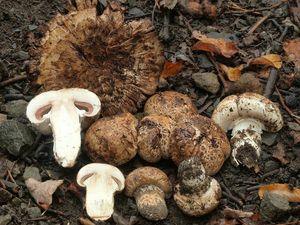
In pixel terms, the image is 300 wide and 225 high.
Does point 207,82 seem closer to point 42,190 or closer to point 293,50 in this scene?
point 293,50

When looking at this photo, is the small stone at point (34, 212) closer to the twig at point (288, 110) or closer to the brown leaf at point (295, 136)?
the brown leaf at point (295, 136)

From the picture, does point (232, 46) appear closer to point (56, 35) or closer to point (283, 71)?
point (283, 71)

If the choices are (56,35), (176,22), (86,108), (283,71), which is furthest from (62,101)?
(283,71)

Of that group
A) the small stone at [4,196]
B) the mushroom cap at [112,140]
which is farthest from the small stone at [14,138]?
the mushroom cap at [112,140]

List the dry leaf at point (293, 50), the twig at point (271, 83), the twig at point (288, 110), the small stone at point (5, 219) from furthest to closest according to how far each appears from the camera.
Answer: the dry leaf at point (293, 50)
the twig at point (271, 83)
the twig at point (288, 110)
the small stone at point (5, 219)

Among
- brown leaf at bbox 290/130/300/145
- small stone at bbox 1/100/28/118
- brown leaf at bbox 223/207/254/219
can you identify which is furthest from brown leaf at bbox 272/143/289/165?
small stone at bbox 1/100/28/118
